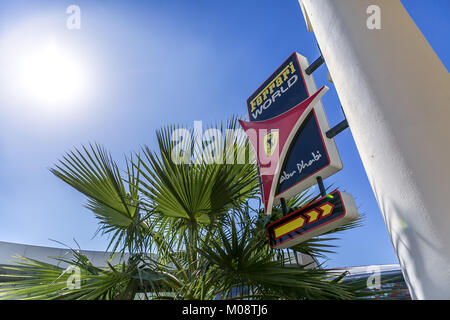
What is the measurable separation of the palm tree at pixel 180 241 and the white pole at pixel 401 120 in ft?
3.18

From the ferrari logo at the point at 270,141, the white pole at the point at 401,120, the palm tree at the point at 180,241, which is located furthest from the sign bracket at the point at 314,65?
the white pole at the point at 401,120

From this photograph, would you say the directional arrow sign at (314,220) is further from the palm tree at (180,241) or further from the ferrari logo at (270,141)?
the ferrari logo at (270,141)

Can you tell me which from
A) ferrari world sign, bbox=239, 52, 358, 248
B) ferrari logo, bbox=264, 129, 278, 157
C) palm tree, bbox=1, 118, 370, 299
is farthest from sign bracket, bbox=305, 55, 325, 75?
palm tree, bbox=1, 118, 370, 299

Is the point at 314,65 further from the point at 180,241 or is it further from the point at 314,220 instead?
the point at 180,241

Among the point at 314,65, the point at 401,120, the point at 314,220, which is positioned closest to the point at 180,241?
the point at 314,220

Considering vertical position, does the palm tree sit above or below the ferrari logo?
below

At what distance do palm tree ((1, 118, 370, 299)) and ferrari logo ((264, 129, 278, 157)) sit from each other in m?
0.40

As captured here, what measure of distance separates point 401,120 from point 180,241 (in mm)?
2253

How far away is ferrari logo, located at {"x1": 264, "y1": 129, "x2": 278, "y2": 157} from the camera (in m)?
3.35

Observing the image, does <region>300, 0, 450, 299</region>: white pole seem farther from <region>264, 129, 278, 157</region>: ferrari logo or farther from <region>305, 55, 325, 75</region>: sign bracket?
<region>264, 129, 278, 157</region>: ferrari logo

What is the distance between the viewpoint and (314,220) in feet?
7.88

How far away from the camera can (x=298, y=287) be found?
2.11 metres

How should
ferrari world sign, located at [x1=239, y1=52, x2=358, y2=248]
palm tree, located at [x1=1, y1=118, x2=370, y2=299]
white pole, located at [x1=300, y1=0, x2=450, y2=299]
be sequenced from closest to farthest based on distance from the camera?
white pole, located at [x1=300, y1=0, x2=450, y2=299] → palm tree, located at [x1=1, y1=118, x2=370, y2=299] → ferrari world sign, located at [x1=239, y1=52, x2=358, y2=248]
